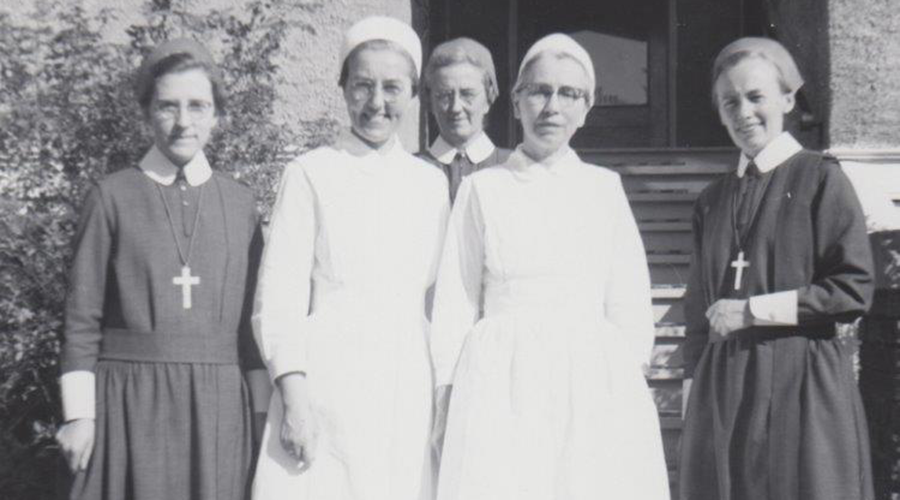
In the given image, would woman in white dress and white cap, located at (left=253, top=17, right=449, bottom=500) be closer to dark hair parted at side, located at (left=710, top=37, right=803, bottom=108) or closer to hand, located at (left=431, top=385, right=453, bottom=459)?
hand, located at (left=431, top=385, right=453, bottom=459)

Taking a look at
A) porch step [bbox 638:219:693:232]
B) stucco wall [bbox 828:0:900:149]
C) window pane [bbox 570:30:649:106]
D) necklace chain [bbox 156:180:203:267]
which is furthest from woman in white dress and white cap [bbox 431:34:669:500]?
window pane [bbox 570:30:649:106]

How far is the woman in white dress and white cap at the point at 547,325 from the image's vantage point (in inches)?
125

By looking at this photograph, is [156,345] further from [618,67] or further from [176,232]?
[618,67]

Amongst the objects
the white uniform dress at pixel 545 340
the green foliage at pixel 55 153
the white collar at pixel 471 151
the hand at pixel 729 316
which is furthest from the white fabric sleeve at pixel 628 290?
the green foliage at pixel 55 153

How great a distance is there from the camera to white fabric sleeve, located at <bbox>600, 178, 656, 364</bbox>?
342 cm

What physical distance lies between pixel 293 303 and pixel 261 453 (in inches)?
17.7

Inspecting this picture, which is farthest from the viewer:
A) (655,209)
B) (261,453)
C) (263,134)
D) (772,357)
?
(655,209)

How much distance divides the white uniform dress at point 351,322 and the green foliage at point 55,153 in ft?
4.46

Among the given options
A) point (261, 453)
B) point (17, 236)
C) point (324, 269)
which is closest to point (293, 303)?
point (324, 269)

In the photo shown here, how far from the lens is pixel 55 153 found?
15.1ft

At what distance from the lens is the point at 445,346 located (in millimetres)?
3318

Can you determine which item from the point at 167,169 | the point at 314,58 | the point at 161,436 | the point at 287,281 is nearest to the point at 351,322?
the point at 287,281

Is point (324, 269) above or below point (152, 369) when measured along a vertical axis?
above

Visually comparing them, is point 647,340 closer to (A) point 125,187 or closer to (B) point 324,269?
(B) point 324,269
